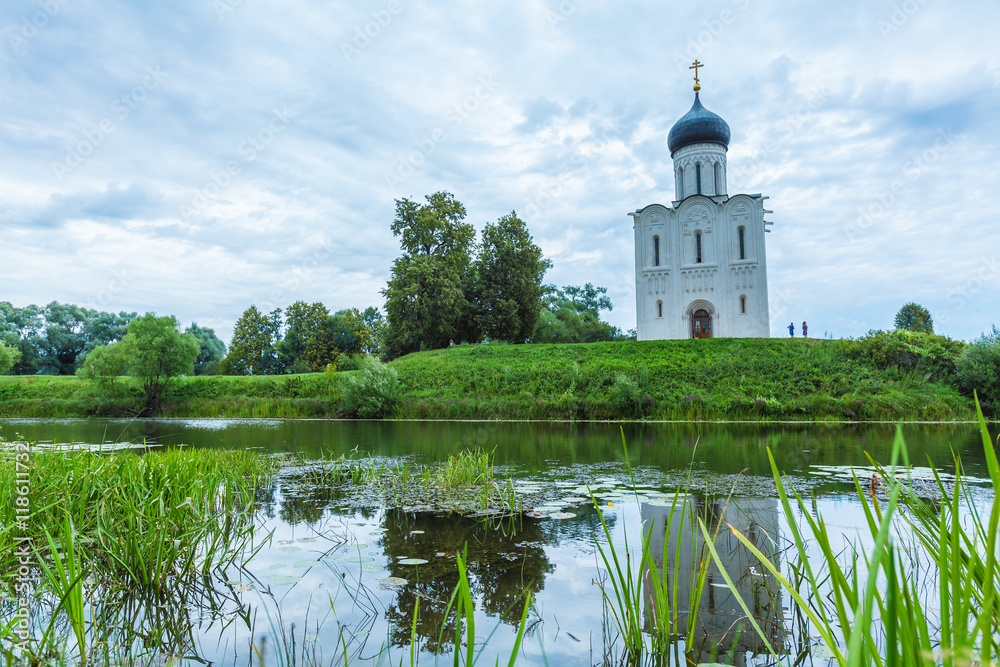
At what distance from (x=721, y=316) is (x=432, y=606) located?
33317mm

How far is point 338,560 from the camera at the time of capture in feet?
13.8

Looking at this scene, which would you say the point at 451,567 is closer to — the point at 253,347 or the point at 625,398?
the point at 625,398

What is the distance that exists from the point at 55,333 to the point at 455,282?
1677 inches

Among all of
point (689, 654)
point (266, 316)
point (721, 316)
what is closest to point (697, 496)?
point (689, 654)

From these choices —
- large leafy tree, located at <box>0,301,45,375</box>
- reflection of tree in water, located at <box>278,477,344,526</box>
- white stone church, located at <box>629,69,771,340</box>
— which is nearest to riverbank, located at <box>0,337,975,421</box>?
white stone church, located at <box>629,69,771,340</box>

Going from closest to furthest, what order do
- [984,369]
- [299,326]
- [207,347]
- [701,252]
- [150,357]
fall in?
1. [984,369]
2. [150,357]
3. [701,252]
4. [299,326]
5. [207,347]

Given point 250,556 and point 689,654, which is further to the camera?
point 250,556

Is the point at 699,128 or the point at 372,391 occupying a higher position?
the point at 699,128

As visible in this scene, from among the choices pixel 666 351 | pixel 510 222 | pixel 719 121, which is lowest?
pixel 666 351

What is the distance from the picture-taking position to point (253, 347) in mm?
51156

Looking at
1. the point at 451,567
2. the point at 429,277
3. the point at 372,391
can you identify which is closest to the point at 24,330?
the point at 429,277

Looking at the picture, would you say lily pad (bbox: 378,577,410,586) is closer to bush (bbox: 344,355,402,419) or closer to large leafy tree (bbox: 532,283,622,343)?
bush (bbox: 344,355,402,419)

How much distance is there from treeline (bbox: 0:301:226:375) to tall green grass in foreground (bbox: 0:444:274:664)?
53.5m

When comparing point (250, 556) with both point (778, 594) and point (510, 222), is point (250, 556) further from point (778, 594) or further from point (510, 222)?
point (510, 222)
